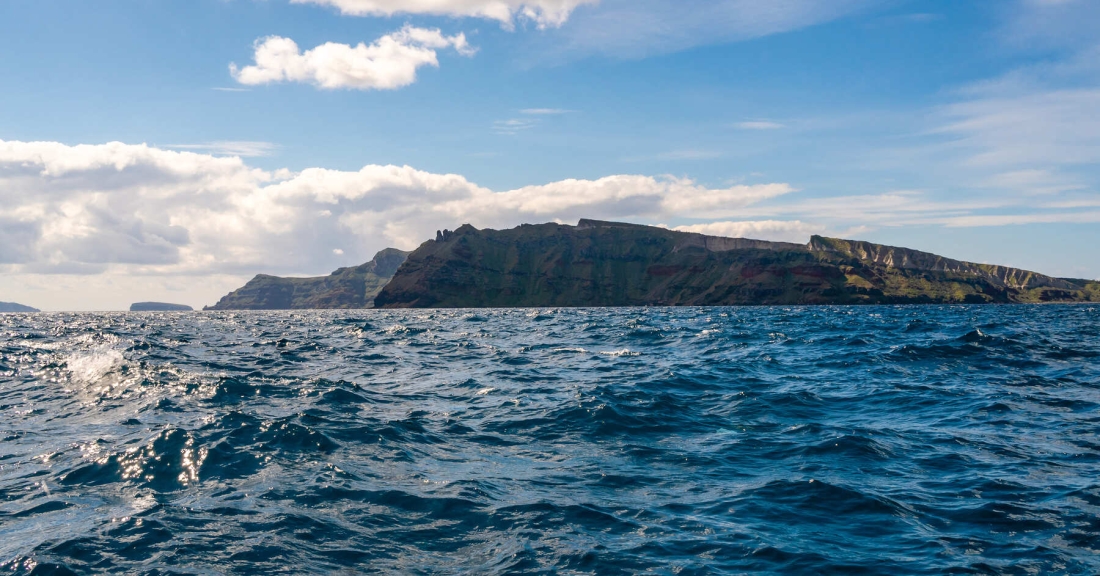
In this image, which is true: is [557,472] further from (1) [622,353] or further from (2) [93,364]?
(2) [93,364]

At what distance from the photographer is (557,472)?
16.8m

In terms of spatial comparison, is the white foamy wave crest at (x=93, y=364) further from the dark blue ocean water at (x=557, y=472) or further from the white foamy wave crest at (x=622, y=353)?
the white foamy wave crest at (x=622, y=353)

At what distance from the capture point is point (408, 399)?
91.2ft

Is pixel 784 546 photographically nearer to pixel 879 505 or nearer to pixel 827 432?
pixel 879 505

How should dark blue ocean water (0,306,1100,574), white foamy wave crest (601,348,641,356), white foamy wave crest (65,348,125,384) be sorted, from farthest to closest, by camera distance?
white foamy wave crest (601,348,641,356) < white foamy wave crest (65,348,125,384) < dark blue ocean water (0,306,1100,574)

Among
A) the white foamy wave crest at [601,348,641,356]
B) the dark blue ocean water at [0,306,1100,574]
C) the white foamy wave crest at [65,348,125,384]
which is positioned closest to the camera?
the dark blue ocean water at [0,306,1100,574]

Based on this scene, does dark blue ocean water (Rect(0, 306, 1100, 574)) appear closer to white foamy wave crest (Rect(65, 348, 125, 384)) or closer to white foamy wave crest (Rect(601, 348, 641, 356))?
white foamy wave crest (Rect(65, 348, 125, 384))

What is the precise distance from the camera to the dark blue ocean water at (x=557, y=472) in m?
11.4

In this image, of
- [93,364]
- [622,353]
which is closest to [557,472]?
[622,353]

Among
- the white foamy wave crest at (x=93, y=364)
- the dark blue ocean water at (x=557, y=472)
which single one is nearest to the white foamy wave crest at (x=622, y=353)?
the dark blue ocean water at (x=557, y=472)

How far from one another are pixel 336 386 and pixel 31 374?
18.2m

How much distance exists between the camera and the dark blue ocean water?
37.2 feet

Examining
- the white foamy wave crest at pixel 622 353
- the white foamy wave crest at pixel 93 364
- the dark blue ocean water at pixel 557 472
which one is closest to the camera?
the dark blue ocean water at pixel 557 472

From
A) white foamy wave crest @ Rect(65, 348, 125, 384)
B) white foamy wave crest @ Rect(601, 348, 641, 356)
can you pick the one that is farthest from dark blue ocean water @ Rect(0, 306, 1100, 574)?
white foamy wave crest @ Rect(601, 348, 641, 356)
